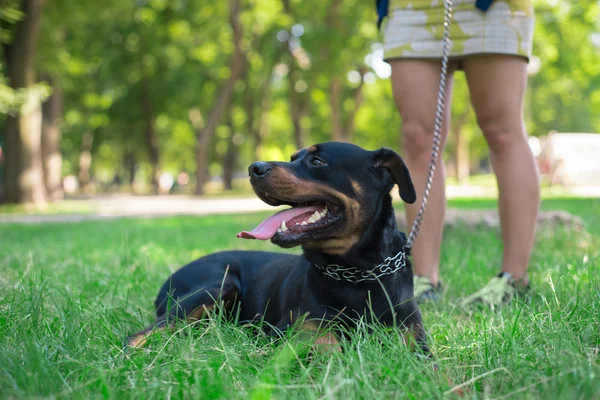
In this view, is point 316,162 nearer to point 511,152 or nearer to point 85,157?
point 511,152

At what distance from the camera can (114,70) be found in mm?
28188

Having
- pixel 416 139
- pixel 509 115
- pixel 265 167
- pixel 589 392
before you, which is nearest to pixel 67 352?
pixel 265 167

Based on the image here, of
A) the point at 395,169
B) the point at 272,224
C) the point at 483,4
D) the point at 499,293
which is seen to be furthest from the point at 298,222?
the point at 483,4

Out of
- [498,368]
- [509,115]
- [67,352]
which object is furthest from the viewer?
[509,115]

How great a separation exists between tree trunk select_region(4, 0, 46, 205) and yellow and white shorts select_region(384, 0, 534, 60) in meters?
12.9

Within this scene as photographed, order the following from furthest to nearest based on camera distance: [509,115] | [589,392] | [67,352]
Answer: [509,115]
[67,352]
[589,392]

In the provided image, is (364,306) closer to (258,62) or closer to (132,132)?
(258,62)

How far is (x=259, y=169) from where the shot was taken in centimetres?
290

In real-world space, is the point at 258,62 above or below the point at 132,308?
above

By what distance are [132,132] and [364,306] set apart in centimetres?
3203

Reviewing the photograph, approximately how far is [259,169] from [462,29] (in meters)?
1.94

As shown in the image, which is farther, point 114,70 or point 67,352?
point 114,70

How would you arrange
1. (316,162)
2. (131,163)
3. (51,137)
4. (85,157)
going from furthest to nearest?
(131,163) < (85,157) < (51,137) < (316,162)

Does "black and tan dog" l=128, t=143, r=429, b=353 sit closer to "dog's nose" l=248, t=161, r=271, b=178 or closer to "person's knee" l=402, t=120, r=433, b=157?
"dog's nose" l=248, t=161, r=271, b=178
